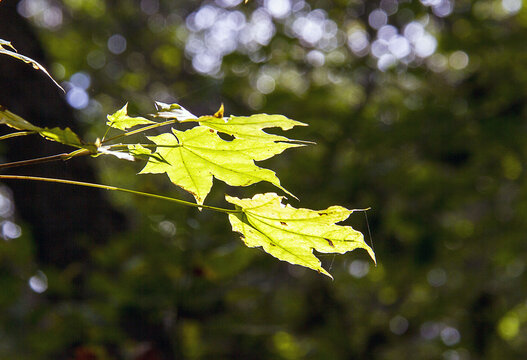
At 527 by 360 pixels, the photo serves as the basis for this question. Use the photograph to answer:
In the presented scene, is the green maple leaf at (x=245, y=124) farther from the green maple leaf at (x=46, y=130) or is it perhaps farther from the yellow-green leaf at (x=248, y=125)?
the green maple leaf at (x=46, y=130)

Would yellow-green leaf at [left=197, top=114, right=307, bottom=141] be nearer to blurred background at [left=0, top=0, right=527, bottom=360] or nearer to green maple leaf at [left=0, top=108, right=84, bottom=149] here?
green maple leaf at [left=0, top=108, right=84, bottom=149]

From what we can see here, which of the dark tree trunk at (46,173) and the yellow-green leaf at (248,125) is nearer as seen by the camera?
the yellow-green leaf at (248,125)

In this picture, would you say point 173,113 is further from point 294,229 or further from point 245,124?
point 294,229

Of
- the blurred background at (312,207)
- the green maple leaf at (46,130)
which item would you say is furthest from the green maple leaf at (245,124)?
the blurred background at (312,207)

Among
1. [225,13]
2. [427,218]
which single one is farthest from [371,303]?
[225,13]

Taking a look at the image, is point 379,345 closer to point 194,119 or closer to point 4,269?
point 4,269

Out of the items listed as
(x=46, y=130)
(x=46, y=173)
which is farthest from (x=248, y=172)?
(x=46, y=173)

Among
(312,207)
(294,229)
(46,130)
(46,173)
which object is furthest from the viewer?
(312,207)
